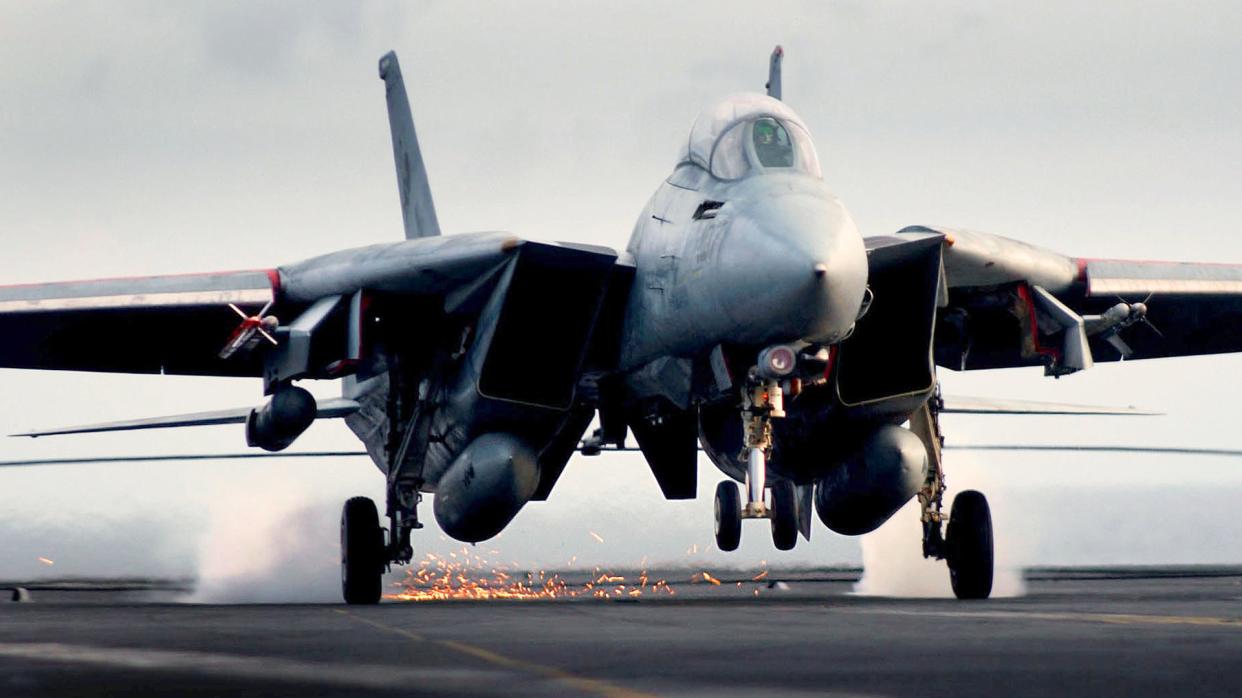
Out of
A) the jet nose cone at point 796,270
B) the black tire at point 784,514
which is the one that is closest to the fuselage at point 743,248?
the jet nose cone at point 796,270

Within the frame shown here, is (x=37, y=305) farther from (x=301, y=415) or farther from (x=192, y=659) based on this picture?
(x=192, y=659)

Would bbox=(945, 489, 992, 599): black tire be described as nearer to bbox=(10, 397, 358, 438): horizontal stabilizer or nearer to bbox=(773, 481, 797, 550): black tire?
bbox=(773, 481, 797, 550): black tire

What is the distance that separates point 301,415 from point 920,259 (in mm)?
5552

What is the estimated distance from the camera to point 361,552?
52.0 feet

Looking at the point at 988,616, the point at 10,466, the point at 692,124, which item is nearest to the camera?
the point at 988,616

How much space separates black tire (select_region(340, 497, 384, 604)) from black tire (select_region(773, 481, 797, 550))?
14.5ft

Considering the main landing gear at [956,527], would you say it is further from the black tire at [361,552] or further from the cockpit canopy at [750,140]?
the black tire at [361,552]

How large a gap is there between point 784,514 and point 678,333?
5427 millimetres

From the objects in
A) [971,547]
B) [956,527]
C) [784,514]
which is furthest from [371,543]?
[971,547]

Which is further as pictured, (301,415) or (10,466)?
(10,466)

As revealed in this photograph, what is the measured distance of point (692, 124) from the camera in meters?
14.4

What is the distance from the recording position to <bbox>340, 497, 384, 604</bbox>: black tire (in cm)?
1568

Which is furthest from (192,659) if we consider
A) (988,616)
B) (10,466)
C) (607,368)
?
(10,466)

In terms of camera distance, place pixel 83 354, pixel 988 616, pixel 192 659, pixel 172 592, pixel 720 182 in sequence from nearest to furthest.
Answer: pixel 192 659 < pixel 988 616 < pixel 720 182 < pixel 83 354 < pixel 172 592
